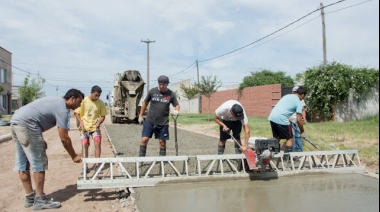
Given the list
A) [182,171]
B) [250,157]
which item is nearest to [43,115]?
[182,171]

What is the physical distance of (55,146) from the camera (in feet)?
36.4

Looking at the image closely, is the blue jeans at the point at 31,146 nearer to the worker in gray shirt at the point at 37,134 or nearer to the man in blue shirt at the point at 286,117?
the worker in gray shirt at the point at 37,134

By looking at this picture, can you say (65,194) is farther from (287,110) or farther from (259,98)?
(259,98)

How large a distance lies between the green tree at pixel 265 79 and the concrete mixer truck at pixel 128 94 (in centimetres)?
1368

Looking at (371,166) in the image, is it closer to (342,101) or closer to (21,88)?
(342,101)

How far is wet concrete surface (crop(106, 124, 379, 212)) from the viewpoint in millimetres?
4309

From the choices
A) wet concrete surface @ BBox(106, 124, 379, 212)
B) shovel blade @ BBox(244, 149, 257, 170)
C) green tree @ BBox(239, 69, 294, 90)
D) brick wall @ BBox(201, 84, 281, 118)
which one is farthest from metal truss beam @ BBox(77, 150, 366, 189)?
green tree @ BBox(239, 69, 294, 90)

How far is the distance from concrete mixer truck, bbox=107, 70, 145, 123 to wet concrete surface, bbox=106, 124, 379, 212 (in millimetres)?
14302

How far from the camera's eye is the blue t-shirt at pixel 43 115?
459 cm

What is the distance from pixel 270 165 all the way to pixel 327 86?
42.9ft

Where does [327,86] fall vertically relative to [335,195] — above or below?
above

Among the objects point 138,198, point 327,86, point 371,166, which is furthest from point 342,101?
point 138,198

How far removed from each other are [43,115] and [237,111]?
2.87m

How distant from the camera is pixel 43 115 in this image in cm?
466
